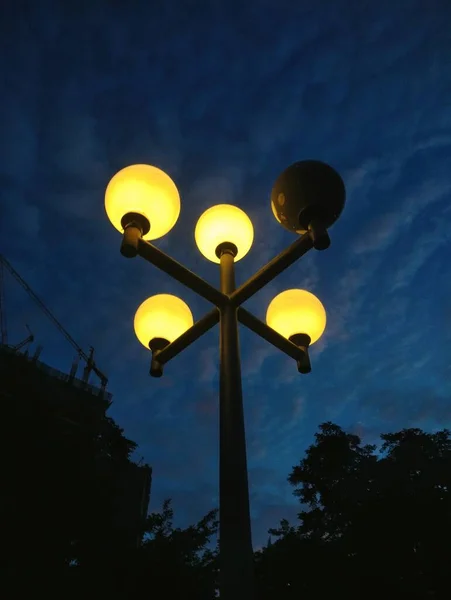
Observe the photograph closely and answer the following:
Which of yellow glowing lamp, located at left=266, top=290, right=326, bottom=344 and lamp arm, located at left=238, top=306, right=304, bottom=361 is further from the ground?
yellow glowing lamp, located at left=266, top=290, right=326, bottom=344

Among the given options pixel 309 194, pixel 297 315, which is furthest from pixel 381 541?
pixel 309 194

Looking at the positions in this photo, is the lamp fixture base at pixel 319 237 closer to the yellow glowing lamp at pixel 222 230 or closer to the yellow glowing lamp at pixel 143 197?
the yellow glowing lamp at pixel 222 230

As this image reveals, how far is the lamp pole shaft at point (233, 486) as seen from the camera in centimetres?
196

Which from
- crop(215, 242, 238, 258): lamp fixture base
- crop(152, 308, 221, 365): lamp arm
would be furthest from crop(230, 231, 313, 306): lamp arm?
crop(215, 242, 238, 258): lamp fixture base

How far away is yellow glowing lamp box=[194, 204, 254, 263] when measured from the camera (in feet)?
12.2

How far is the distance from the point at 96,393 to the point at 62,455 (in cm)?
2023

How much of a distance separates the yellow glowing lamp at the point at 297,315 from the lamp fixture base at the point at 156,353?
0.90 m

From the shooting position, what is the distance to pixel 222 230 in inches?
146

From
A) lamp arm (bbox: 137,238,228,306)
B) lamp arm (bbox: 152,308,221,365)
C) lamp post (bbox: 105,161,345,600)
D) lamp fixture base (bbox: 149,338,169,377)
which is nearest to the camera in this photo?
lamp post (bbox: 105,161,345,600)

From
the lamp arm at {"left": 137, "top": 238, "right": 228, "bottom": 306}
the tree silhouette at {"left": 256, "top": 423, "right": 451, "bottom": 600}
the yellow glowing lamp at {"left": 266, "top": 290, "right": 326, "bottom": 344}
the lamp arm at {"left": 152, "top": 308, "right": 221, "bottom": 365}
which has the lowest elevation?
the lamp arm at {"left": 152, "top": 308, "right": 221, "bottom": 365}

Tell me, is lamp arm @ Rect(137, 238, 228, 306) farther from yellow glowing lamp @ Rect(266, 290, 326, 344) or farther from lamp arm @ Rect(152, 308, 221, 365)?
yellow glowing lamp @ Rect(266, 290, 326, 344)

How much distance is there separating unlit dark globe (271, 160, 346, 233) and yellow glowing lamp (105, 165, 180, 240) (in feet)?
2.81

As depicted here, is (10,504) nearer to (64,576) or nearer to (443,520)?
(64,576)

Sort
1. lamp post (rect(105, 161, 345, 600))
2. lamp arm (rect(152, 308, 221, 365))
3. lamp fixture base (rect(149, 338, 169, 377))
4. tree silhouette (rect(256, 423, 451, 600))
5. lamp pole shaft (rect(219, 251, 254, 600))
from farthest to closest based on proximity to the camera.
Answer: tree silhouette (rect(256, 423, 451, 600)), lamp fixture base (rect(149, 338, 169, 377)), lamp arm (rect(152, 308, 221, 365)), lamp post (rect(105, 161, 345, 600)), lamp pole shaft (rect(219, 251, 254, 600))
